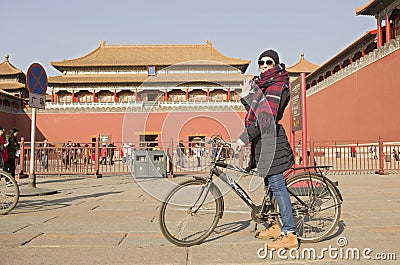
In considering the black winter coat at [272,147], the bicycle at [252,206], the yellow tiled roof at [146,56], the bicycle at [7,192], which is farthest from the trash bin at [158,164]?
the yellow tiled roof at [146,56]

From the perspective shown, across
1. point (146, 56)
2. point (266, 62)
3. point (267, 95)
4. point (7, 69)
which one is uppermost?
point (146, 56)

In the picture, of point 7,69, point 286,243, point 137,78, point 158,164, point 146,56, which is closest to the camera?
point 286,243

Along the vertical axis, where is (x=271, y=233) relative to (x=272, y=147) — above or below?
below

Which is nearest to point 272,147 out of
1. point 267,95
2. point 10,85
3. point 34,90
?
point 267,95

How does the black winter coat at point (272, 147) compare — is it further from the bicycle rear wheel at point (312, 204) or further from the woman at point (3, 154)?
the woman at point (3, 154)

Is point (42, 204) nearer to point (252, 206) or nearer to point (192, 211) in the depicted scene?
point (192, 211)

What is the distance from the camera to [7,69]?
1479 inches

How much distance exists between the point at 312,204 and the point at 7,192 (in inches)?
143

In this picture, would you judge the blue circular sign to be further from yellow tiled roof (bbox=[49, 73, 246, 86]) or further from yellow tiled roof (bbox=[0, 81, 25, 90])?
yellow tiled roof (bbox=[0, 81, 25, 90])

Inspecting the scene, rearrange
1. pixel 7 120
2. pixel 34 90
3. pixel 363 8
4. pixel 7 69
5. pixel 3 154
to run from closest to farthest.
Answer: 1. pixel 34 90
2. pixel 3 154
3. pixel 363 8
4. pixel 7 120
5. pixel 7 69

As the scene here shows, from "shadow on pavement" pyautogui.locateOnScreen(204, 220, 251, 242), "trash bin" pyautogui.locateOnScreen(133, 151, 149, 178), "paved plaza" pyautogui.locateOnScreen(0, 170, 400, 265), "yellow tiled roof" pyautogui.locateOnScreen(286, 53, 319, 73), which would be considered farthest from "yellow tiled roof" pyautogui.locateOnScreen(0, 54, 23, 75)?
"shadow on pavement" pyautogui.locateOnScreen(204, 220, 251, 242)

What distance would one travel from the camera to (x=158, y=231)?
13.2 ft

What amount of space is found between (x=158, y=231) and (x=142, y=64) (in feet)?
103

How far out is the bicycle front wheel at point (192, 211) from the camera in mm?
3318
